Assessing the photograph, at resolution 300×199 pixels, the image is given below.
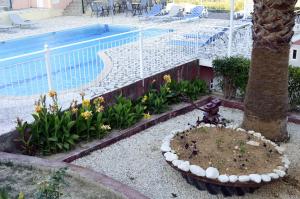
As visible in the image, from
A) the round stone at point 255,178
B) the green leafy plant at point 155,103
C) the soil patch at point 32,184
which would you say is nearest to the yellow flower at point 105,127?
the green leafy plant at point 155,103

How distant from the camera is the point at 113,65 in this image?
10.4 meters

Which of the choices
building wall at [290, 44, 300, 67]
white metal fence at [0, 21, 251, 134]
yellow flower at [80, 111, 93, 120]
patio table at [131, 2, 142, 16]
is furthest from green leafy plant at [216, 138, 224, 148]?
patio table at [131, 2, 142, 16]

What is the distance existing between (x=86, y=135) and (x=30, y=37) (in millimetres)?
11616

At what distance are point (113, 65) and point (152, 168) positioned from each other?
16.8 ft

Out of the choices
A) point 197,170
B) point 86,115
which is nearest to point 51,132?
point 86,115

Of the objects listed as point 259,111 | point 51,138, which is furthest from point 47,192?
point 259,111

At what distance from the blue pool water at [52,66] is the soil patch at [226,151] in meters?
3.20

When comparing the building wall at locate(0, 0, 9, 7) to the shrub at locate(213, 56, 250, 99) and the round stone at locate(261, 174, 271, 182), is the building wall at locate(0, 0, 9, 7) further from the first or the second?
the round stone at locate(261, 174, 271, 182)

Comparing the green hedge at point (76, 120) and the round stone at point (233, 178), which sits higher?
the green hedge at point (76, 120)

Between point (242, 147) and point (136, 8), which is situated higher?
point (136, 8)

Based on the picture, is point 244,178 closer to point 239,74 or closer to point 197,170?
point 197,170

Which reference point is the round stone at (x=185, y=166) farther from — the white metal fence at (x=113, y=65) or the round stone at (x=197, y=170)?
the white metal fence at (x=113, y=65)

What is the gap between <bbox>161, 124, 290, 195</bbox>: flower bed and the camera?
4.79 meters

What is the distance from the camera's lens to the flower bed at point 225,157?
15.7 feet
